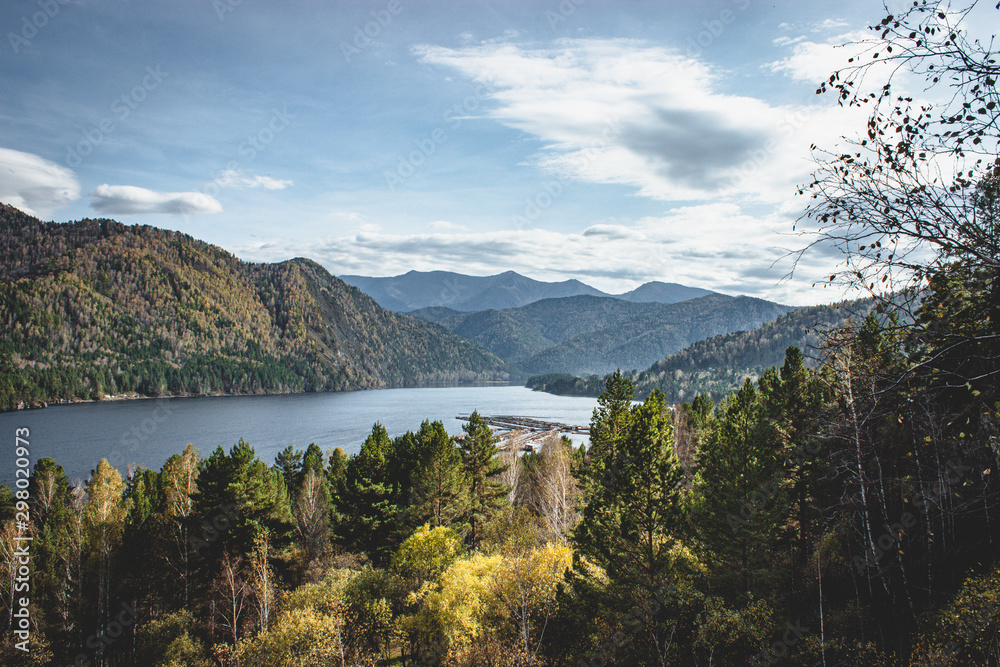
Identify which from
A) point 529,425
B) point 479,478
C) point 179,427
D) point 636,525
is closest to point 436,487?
point 479,478

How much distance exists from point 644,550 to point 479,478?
17992 millimetres

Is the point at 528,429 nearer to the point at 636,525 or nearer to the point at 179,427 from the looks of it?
the point at 179,427

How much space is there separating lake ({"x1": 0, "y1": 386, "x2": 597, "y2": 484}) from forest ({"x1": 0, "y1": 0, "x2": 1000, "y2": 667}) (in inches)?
2266

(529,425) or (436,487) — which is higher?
(436,487)

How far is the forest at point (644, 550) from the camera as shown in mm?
6473

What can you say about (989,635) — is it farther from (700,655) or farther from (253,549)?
(253,549)

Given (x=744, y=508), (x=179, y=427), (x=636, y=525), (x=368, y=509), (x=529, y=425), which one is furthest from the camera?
(x=529, y=425)

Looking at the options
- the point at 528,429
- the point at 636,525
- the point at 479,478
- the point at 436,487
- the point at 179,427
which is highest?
the point at 636,525

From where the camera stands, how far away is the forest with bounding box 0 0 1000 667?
6473 mm

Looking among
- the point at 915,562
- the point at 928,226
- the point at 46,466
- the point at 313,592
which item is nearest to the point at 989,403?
the point at 928,226

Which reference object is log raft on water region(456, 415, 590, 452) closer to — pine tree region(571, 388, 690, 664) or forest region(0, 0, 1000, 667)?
forest region(0, 0, 1000, 667)

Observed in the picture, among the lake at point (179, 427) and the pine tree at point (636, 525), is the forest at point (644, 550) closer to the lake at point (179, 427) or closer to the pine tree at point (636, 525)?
the pine tree at point (636, 525)

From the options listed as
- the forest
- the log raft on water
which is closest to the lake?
the log raft on water

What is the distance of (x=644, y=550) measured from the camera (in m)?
23.7
